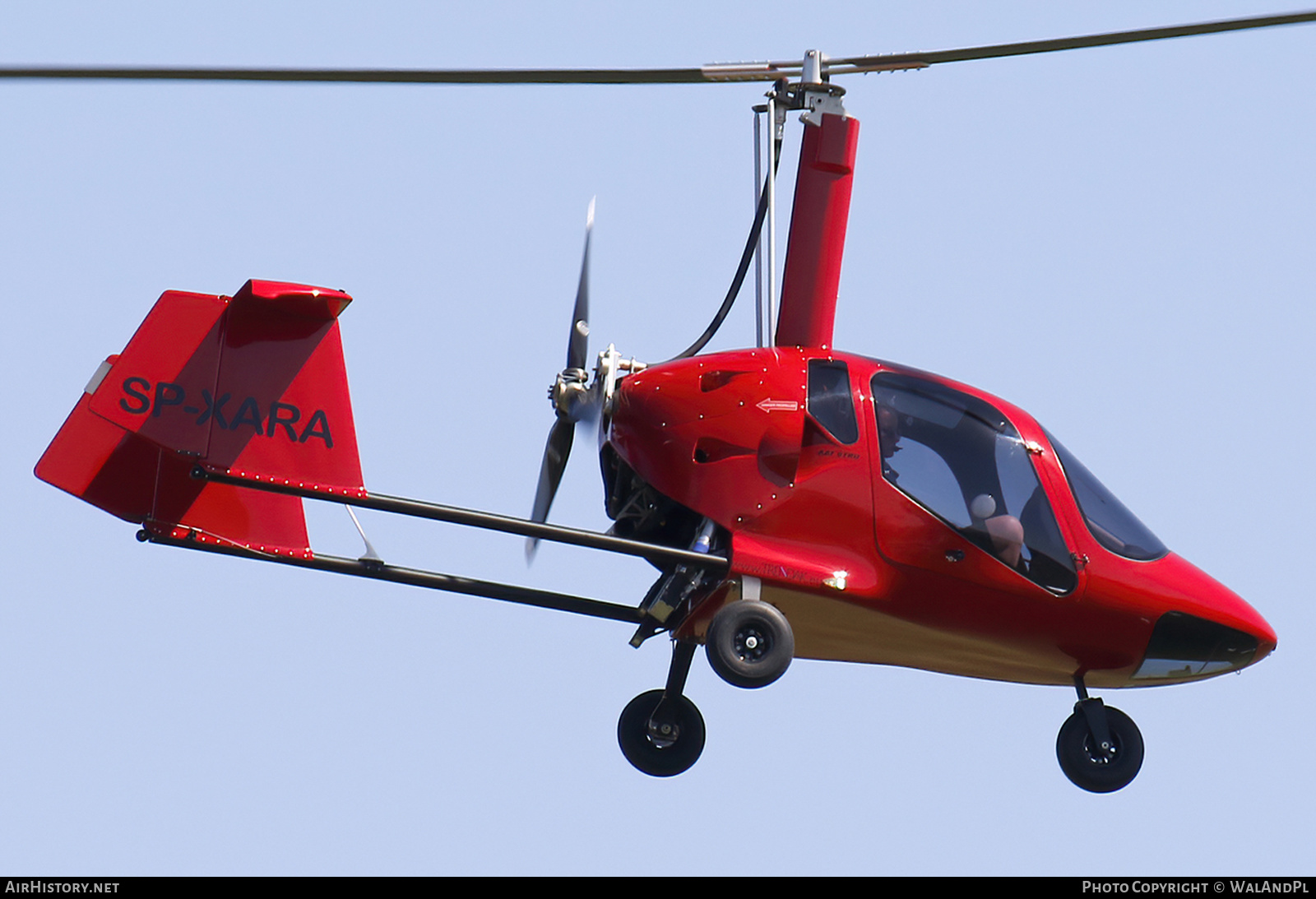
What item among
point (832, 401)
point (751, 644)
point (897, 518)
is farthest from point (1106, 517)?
point (751, 644)

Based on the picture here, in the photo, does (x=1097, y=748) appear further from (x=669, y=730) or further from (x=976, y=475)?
(x=669, y=730)

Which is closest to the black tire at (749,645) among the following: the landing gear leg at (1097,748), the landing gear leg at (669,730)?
the landing gear leg at (669,730)

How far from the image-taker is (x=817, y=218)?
16328 millimetres

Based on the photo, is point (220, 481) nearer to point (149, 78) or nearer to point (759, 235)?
point (149, 78)

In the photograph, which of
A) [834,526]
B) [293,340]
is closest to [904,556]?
[834,526]

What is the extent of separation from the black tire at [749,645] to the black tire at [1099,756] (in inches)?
129

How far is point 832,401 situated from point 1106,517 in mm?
2600

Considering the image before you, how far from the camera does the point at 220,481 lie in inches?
598

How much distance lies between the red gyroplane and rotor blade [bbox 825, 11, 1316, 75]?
0.09ft

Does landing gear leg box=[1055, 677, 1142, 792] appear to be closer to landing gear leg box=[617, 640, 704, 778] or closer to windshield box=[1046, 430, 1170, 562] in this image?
windshield box=[1046, 430, 1170, 562]

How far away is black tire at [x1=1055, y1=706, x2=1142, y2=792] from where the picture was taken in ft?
57.0

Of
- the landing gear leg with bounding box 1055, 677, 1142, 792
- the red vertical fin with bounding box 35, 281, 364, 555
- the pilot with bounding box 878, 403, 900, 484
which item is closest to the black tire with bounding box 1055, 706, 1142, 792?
the landing gear leg with bounding box 1055, 677, 1142, 792

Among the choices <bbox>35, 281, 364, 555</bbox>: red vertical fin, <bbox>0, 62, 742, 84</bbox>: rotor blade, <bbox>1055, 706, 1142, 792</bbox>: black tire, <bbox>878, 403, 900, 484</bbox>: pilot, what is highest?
<bbox>0, 62, 742, 84</bbox>: rotor blade

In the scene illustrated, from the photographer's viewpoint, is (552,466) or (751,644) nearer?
(751,644)
